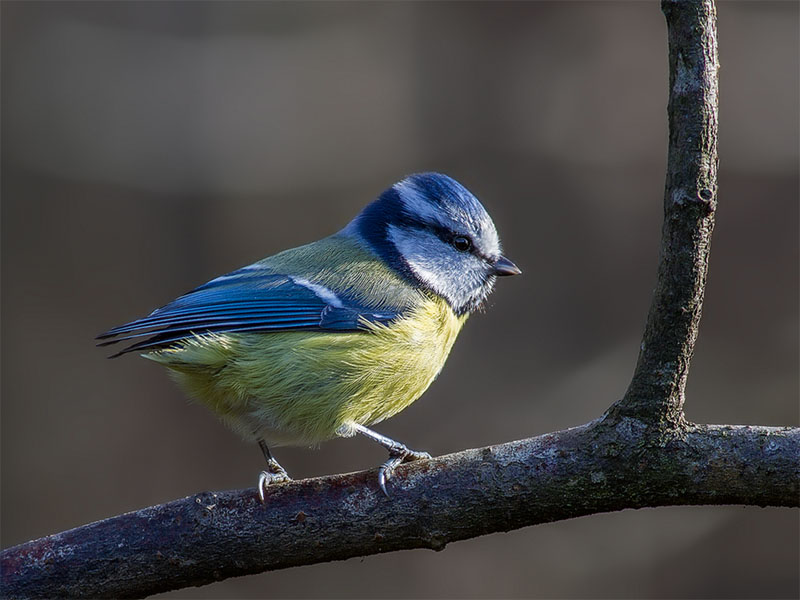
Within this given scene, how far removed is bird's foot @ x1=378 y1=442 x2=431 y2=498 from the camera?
86.6 inches

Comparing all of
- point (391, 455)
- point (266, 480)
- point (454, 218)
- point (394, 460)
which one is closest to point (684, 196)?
point (394, 460)

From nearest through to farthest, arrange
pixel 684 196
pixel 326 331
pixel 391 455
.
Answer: pixel 684 196
pixel 391 455
pixel 326 331

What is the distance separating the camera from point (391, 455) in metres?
2.51

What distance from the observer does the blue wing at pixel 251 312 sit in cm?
275

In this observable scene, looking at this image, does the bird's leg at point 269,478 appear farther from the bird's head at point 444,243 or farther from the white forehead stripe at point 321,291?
the bird's head at point 444,243

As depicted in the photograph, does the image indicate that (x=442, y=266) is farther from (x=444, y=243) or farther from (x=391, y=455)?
(x=391, y=455)

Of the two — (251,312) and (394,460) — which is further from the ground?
(251,312)

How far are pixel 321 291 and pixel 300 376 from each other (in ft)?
1.26

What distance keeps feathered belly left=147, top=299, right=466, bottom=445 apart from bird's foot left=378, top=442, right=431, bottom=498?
0.29 m

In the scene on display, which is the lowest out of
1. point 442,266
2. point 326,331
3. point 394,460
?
point 394,460

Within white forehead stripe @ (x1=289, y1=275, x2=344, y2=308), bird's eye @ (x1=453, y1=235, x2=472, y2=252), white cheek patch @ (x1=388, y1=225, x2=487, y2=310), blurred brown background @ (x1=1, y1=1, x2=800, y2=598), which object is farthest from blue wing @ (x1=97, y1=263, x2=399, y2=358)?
blurred brown background @ (x1=1, y1=1, x2=800, y2=598)

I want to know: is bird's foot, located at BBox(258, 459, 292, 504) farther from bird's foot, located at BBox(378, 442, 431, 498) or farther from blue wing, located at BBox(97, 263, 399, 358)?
blue wing, located at BBox(97, 263, 399, 358)

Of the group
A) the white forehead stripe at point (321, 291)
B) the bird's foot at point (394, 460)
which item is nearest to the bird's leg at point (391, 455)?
the bird's foot at point (394, 460)

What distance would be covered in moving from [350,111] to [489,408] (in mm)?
2452
